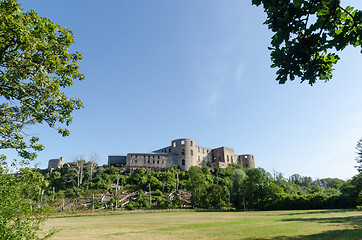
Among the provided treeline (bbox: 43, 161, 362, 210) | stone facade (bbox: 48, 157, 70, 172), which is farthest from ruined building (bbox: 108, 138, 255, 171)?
stone facade (bbox: 48, 157, 70, 172)

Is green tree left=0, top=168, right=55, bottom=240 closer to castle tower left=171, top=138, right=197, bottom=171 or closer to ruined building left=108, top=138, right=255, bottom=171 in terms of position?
ruined building left=108, top=138, right=255, bottom=171

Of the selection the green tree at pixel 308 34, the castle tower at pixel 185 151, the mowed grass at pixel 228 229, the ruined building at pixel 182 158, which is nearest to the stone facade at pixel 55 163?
the ruined building at pixel 182 158

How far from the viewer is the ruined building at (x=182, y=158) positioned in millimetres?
74062

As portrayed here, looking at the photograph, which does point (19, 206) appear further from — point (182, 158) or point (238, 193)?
point (182, 158)

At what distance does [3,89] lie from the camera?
299 inches

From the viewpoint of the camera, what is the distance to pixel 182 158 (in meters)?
81.0

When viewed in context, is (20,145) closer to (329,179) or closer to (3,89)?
(3,89)

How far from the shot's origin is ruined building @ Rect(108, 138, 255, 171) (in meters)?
74.1

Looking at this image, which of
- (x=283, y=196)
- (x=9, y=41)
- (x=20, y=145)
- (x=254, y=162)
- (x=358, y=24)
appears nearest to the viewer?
(x=358, y=24)

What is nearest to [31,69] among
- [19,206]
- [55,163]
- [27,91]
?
[27,91]

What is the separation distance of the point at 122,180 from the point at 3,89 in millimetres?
57209

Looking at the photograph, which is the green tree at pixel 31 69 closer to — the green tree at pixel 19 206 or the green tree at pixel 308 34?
the green tree at pixel 19 206

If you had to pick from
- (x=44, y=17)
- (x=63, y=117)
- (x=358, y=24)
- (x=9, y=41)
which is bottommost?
(x=63, y=117)

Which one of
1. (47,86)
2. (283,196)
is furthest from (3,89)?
(283,196)
